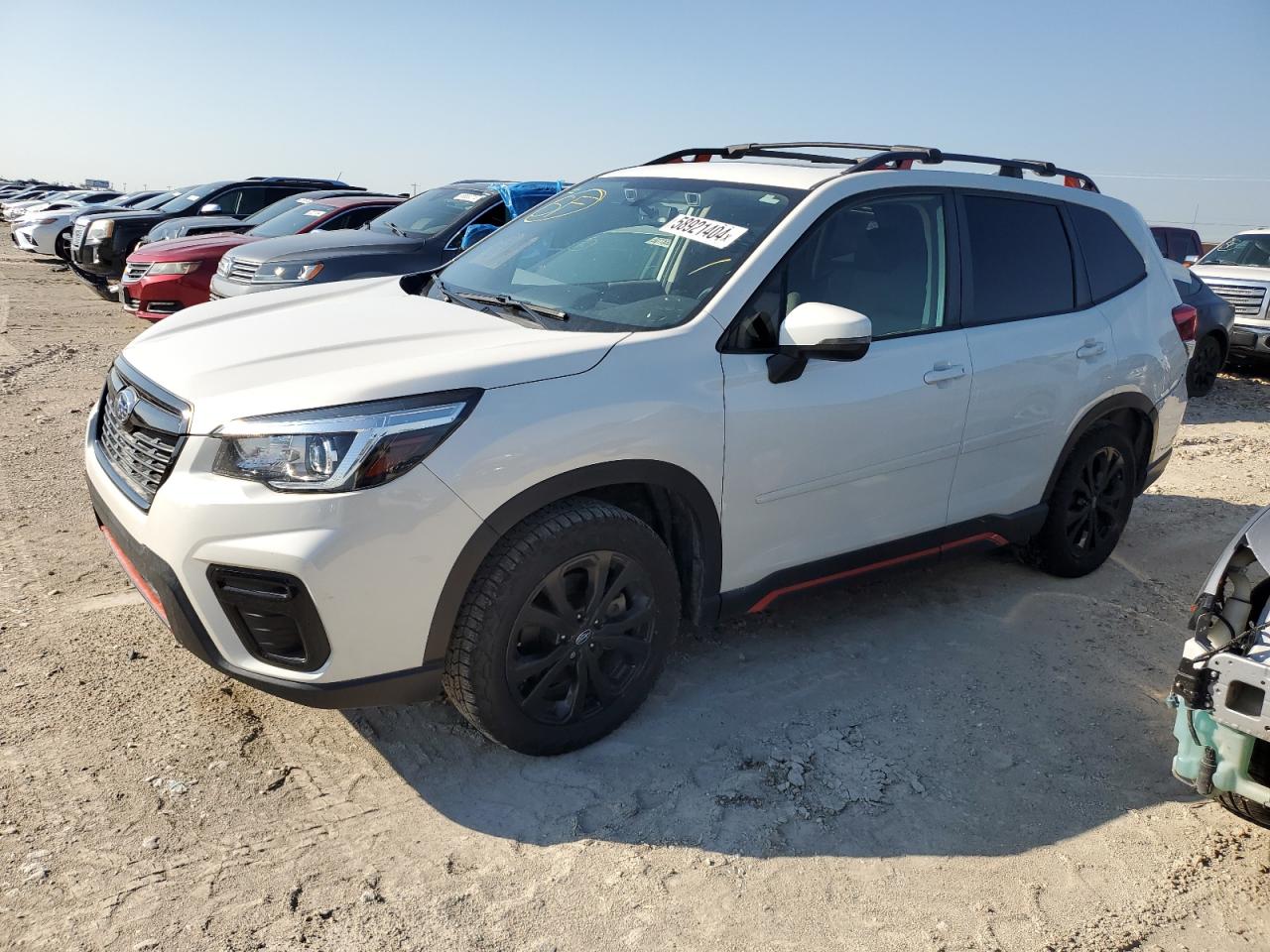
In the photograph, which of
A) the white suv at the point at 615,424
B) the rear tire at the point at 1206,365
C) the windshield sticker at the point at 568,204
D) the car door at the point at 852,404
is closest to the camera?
the white suv at the point at 615,424

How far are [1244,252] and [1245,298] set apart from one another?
5.08 ft

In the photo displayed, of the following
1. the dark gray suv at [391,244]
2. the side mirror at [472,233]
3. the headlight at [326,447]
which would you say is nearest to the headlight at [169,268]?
the dark gray suv at [391,244]

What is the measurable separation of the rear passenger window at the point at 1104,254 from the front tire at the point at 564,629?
269 centimetres

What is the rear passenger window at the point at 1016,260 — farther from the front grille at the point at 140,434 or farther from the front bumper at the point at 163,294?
the front bumper at the point at 163,294

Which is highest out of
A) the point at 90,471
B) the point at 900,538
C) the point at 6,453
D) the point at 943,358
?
the point at 943,358

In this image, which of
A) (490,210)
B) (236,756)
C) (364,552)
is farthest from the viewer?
(490,210)

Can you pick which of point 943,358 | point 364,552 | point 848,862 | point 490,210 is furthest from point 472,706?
point 490,210

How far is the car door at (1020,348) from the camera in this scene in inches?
158

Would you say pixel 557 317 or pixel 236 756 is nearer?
pixel 236 756

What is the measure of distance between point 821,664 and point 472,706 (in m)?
1.56

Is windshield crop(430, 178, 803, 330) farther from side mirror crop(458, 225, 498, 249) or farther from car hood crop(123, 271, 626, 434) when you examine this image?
side mirror crop(458, 225, 498, 249)

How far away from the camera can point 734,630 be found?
4.18 metres

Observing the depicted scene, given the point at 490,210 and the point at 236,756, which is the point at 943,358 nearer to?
the point at 236,756

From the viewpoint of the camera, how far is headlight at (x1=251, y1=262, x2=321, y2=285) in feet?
27.1
